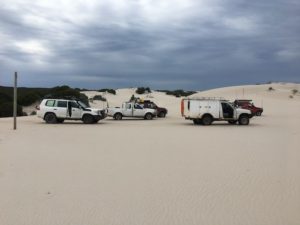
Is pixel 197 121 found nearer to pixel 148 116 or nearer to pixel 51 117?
pixel 148 116

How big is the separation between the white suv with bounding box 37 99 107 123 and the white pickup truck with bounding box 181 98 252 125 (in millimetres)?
6270

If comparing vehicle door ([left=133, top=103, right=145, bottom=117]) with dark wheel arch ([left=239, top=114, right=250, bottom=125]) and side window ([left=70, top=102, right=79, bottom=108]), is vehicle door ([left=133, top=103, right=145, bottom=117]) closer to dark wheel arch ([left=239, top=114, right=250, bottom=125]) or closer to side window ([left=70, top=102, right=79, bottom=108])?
side window ([left=70, top=102, right=79, bottom=108])

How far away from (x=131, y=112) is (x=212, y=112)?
891 cm

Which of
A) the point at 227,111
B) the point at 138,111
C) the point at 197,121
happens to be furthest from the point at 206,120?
the point at 138,111

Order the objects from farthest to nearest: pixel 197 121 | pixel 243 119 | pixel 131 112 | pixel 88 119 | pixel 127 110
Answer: pixel 131 112, pixel 127 110, pixel 197 121, pixel 243 119, pixel 88 119

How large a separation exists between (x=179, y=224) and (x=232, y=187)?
2885mm

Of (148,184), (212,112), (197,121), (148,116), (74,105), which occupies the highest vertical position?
(74,105)

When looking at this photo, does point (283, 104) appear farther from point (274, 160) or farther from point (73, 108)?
point (274, 160)

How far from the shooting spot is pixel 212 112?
32.3 meters

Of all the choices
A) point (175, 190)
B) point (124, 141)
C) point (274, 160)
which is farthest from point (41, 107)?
point (175, 190)

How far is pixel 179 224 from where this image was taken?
6.95 metres

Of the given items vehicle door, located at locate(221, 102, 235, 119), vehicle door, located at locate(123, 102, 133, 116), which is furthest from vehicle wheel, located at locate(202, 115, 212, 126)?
vehicle door, located at locate(123, 102, 133, 116)

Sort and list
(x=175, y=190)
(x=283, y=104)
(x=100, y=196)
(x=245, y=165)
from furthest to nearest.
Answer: (x=283, y=104)
(x=245, y=165)
(x=175, y=190)
(x=100, y=196)

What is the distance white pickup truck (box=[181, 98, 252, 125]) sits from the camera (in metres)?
32.3
